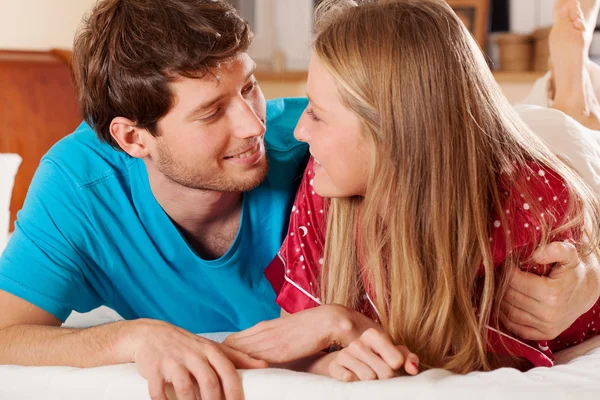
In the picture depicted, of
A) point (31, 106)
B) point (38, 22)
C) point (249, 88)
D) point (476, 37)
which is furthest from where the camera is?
point (476, 37)

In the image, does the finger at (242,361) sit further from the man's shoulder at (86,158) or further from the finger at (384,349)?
the man's shoulder at (86,158)

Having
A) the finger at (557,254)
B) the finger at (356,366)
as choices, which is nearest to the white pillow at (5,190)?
the finger at (356,366)

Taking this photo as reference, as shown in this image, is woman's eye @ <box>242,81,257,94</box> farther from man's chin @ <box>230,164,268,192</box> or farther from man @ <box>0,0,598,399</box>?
man's chin @ <box>230,164,268,192</box>

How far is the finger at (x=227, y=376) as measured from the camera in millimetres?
1000

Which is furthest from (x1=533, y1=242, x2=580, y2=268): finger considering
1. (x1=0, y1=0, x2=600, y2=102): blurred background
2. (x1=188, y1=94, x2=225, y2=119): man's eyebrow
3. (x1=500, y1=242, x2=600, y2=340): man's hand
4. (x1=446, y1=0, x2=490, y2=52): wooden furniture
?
(x1=446, y1=0, x2=490, y2=52): wooden furniture

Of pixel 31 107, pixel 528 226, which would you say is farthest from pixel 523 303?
pixel 31 107

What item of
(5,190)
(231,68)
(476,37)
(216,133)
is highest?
(231,68)

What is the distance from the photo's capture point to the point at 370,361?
3.30ft

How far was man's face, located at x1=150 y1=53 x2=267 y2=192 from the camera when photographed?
4.63ft

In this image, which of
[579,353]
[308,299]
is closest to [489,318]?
[579,353]

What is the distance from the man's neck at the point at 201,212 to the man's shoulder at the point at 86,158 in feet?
0.26

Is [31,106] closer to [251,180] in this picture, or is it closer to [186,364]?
[251,180]

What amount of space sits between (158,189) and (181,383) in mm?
613

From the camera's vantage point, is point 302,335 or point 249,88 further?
point 249,88
